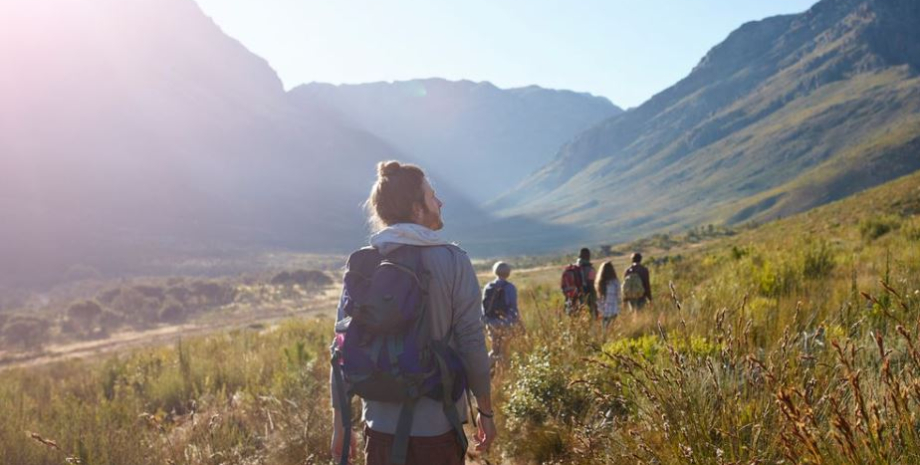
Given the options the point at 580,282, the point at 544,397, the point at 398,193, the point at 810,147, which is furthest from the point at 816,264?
the point at 810,147

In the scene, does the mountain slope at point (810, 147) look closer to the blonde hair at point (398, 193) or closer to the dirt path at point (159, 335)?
the dirt path at point (159, 335)

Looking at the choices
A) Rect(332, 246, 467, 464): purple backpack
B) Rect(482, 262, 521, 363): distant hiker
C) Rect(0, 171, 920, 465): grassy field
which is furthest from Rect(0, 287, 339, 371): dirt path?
Rect(332, 246, 467, 464): purple backpack

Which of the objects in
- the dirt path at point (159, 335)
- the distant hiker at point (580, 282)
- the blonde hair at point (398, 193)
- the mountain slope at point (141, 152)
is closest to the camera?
the blonde hair at point (398, 193)

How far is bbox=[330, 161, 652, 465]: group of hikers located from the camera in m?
2.23

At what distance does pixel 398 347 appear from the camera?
2.24m

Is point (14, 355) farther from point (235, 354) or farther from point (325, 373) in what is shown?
point (325, 373)

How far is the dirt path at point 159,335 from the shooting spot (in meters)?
18.2

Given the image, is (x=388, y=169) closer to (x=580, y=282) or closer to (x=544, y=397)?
(x=544, y=397)

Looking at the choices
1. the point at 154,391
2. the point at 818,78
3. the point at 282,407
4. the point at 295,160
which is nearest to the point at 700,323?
the point at 282,407

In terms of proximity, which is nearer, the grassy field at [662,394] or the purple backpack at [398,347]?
the grassy field at [662,394]

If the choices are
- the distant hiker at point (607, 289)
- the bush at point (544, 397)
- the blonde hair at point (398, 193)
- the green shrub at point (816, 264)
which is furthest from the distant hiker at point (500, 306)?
the blonde hair at point (398, 193)

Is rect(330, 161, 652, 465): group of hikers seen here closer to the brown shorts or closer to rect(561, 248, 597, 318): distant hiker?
the brown shorts

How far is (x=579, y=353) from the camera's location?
15.0 ft

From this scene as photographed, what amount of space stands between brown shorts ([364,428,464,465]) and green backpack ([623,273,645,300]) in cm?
646
